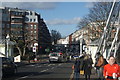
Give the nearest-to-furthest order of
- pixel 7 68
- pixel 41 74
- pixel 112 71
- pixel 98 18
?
pixel 112 71 < pixel 7 68 < pixel 41 74 < pixel 98 18

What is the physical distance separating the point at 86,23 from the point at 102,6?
9.29 meters

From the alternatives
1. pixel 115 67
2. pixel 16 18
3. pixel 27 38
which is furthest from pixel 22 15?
pixel 115 67

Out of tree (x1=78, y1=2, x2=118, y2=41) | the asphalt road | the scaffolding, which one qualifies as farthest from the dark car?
tree (x1=78, y1=2, x2=118, y2=41)

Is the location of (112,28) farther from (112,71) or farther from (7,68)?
(112,71)

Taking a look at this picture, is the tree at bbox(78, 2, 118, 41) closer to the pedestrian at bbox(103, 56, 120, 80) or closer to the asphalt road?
the asphalt road

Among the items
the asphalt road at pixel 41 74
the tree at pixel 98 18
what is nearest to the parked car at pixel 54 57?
the tree at pixel 98 18

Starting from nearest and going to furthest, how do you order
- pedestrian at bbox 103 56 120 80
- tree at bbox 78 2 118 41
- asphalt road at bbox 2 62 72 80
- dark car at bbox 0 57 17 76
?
pedestrian at bbox 103 56 120 80 < asphalt road at bbox 2 62 72 80 < dark car at bbox 0 57 17 76 < tree at bbox 78 2 118 41

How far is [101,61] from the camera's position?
15039mm

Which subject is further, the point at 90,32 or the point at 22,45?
the point at 22,45

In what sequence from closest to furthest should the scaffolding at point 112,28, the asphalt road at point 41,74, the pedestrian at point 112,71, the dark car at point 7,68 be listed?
the pedestrian at point 112,71 < the scaffolding at point 112,28 < the asphalt road at point 41,74 < the dark car at point 7,68

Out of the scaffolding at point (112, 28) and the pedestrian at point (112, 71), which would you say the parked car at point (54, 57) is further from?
the pedestrian at point (112, 71)

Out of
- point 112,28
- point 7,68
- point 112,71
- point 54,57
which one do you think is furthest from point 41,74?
point 54,57

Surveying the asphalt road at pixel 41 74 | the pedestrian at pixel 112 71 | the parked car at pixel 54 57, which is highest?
the parked car at pixel 54 57

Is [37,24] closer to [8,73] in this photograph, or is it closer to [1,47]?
[1,47]
